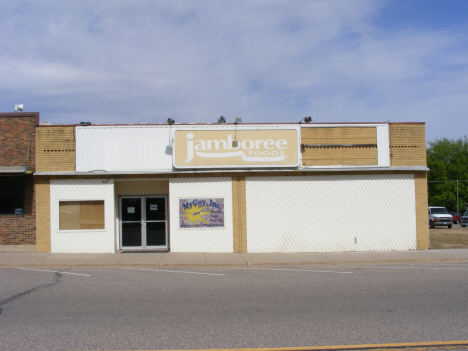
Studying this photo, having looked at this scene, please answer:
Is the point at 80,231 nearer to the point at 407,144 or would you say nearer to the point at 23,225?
the point at 23,225

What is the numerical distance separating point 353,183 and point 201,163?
236 inches

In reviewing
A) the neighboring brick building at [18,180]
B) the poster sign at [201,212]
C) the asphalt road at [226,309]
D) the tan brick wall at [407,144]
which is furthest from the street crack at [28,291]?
the tan brick wall at [407,144]

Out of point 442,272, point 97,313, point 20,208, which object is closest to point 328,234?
point 442,272

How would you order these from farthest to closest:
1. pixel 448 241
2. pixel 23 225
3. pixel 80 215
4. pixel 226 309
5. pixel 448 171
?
pixel 448 171
pixel 448 241
pixel 23 225
pixel 80 215
pixel 226 309

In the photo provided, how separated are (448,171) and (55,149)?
62.8 meters

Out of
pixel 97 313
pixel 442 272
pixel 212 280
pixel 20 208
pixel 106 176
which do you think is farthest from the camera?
pixel 20 208

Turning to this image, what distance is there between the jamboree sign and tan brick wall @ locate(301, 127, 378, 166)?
55 centimetres

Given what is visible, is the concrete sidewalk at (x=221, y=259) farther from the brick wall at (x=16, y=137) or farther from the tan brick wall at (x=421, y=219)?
the brick wall at (x=16, y=137)

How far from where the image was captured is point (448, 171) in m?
64.6

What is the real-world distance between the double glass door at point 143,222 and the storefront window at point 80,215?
4.50 feet

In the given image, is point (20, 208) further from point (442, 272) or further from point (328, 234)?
point (442, 272)

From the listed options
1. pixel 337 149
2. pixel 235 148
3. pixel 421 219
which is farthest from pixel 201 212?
pixel 421 219

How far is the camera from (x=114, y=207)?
16.4 meters

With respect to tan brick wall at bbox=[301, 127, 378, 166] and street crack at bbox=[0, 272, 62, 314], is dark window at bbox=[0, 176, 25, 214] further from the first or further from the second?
tan brick wall at bbox=[301, 127, 378, 166]
